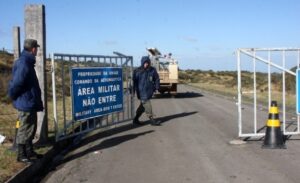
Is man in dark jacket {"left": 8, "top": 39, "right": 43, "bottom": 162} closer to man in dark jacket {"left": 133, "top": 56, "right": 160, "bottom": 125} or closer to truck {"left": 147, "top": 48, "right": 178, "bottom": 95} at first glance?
man in dark jacket {"left": 133, "top": 56, "right": 160, "bottom": 125}

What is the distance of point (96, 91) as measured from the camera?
12812mm

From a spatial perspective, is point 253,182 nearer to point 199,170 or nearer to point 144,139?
point 199,170

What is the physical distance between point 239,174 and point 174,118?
30.1 ft

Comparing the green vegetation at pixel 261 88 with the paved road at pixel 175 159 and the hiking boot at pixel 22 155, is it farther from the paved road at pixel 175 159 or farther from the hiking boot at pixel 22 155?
the hiking boot at pixel 22 155

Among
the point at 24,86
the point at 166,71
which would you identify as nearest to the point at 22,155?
the point at 24,86

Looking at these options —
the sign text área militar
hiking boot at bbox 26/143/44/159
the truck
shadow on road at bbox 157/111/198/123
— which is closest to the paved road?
hiking boot at bbox 26/143/44/159

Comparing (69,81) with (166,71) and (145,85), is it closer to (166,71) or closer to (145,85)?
(145,85)

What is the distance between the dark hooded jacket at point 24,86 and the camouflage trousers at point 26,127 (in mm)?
114

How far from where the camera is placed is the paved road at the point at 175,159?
806 centimetres

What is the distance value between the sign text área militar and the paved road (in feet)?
2.27

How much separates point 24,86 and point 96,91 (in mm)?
4326

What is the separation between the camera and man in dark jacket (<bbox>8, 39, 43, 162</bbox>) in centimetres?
852

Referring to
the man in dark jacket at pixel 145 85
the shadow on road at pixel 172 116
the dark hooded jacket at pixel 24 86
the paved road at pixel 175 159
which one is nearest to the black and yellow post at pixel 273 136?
the paved road at pixel 175 159

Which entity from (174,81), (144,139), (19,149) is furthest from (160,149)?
(174,81)
